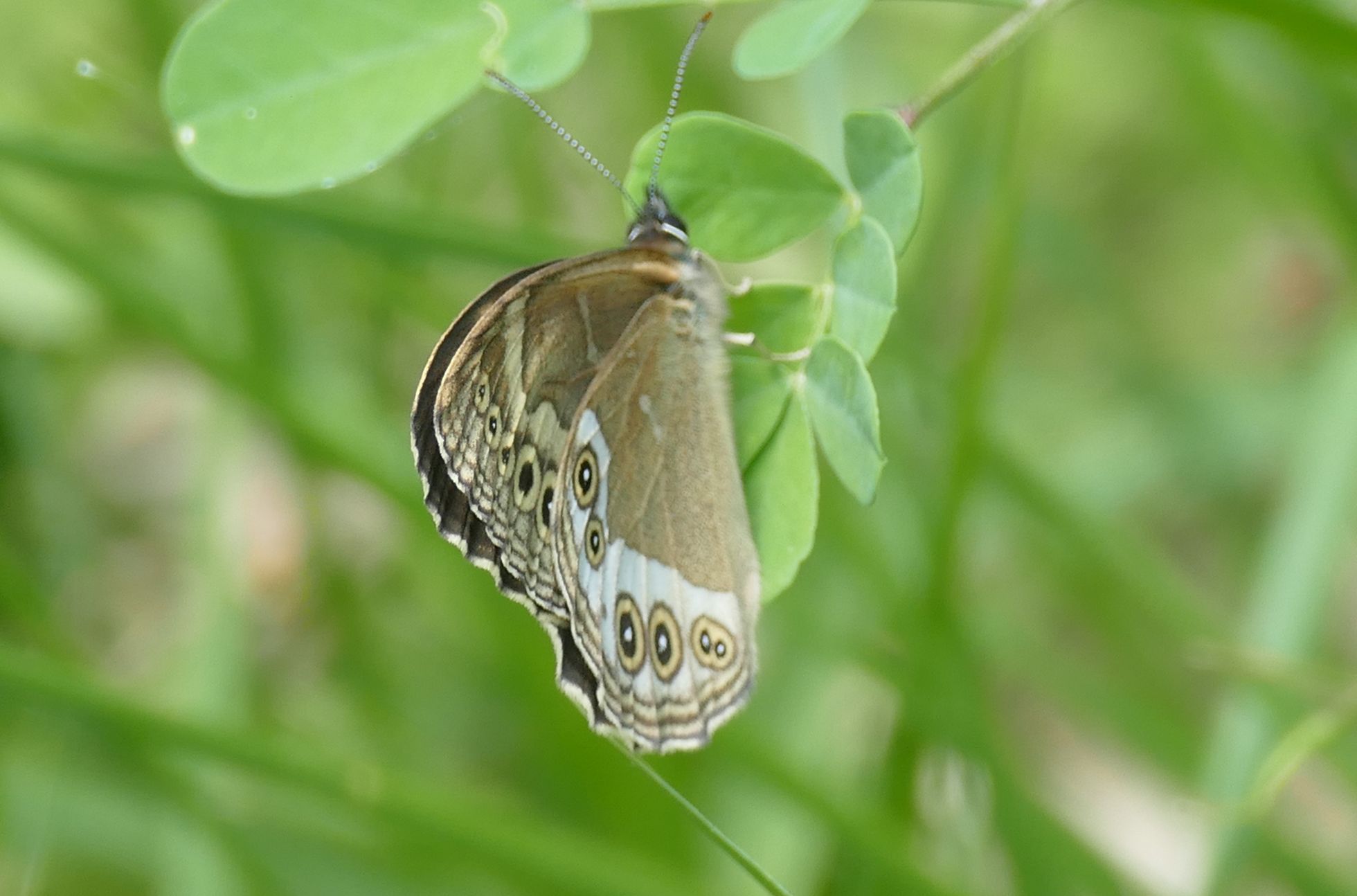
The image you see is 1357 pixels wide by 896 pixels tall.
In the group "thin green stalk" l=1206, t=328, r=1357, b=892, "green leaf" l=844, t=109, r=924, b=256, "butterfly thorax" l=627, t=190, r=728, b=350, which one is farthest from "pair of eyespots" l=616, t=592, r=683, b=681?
"thin green stalk" l=1206, t=328, r=1357, b=892

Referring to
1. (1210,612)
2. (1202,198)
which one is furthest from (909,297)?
(1202,198)

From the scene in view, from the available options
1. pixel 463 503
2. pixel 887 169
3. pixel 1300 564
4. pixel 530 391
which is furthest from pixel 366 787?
pixel 1300 564

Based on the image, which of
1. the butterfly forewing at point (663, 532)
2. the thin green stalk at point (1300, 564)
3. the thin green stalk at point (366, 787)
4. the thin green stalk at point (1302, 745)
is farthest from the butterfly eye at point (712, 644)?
the thin green stalk at point (1300, 564)

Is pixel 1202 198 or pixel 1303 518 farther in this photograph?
pixel 1202 198

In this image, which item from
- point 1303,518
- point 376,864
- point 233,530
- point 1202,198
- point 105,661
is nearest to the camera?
point 1303,518

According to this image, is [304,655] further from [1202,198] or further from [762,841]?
[1202,198]

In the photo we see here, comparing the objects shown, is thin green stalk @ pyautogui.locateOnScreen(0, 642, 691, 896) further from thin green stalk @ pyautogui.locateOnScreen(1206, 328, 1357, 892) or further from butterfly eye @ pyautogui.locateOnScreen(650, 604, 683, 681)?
thin green stalk @ pyautogui.locateOnScreen(1206, 328, 1357, 892)

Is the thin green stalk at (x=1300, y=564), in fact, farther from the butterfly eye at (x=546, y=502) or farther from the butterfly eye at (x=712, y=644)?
the butterfly eye at (x=546, y=502)
